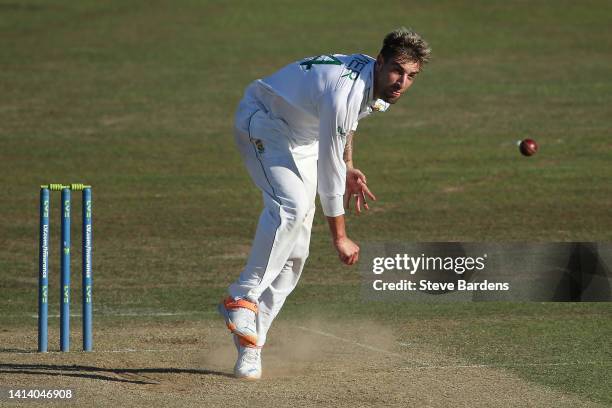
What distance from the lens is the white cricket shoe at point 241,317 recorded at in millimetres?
7312

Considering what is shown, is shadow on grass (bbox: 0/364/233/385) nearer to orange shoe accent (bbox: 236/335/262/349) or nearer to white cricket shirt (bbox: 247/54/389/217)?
orange shoe accent (bbox: 236/335/262/349)

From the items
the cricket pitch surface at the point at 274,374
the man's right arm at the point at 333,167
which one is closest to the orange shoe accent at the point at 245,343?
the cricket pitch surface at the point at 274,374

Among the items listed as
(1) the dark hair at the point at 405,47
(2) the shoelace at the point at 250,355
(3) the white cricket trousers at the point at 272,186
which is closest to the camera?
(1) the dark hair at the point at 405,47

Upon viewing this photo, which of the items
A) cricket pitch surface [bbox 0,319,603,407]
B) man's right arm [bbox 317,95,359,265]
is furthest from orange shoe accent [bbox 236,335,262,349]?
man's right arm [bbox 317,95,359,265]

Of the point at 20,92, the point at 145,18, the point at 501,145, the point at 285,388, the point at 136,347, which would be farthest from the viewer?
the point at 145,18

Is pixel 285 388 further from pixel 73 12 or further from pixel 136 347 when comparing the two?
pixel 73 12

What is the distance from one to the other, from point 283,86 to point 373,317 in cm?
339

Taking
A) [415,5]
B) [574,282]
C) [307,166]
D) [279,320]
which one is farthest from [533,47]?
[307,166]

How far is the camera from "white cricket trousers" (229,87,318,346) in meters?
7.27

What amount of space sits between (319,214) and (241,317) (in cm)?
869

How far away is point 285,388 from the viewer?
23.4 ft

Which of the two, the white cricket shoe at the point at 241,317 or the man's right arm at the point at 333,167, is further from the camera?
the white cricket shoe at the point at 241,317

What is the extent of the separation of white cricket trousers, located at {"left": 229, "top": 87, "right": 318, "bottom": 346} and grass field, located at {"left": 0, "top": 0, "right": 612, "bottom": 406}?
2.13ft

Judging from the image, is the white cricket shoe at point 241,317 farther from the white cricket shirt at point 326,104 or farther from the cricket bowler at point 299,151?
the white cricket shirt at point 326,104
